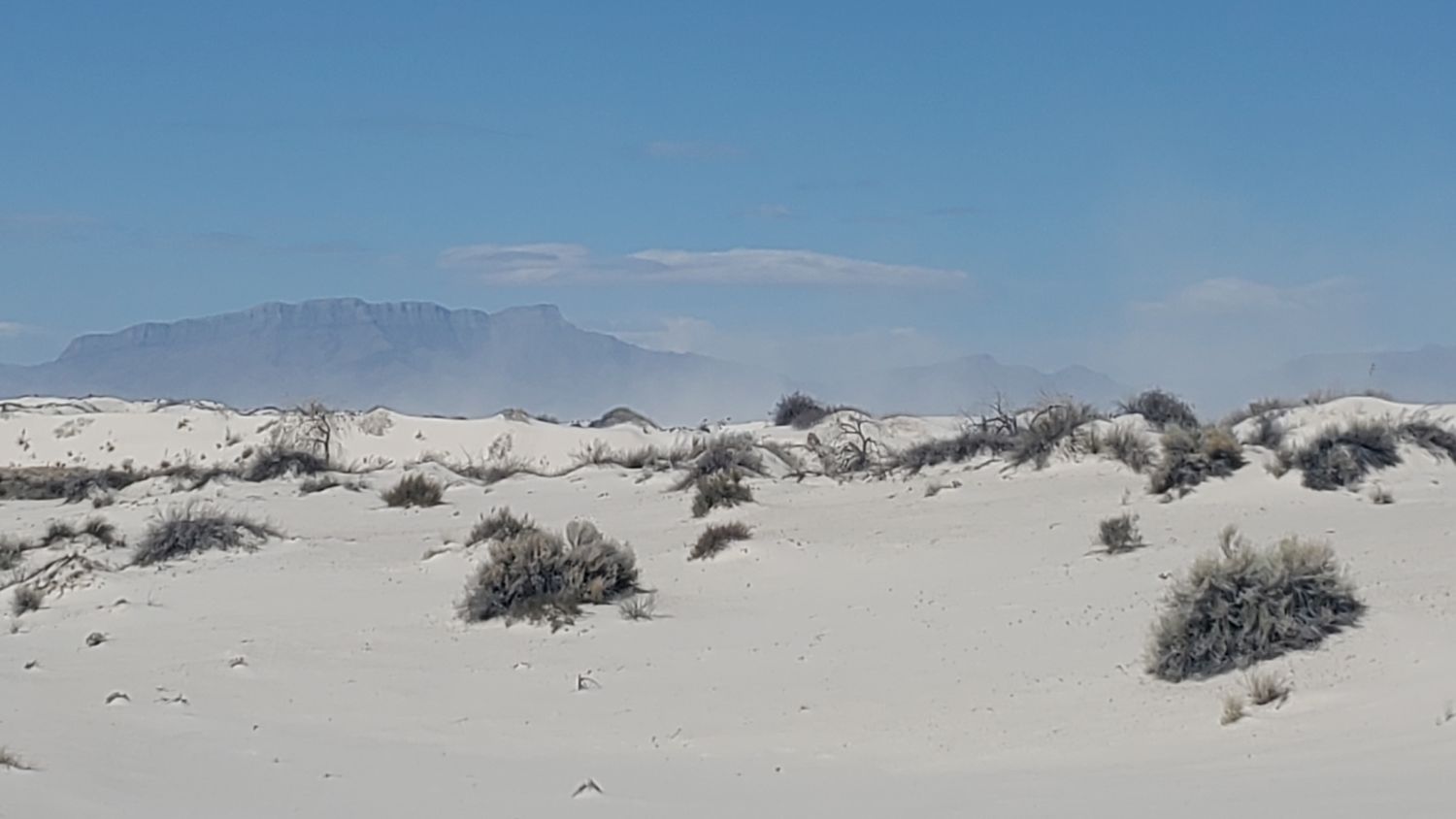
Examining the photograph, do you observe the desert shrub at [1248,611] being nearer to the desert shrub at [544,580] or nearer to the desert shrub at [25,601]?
the desert shrub at [544,580]

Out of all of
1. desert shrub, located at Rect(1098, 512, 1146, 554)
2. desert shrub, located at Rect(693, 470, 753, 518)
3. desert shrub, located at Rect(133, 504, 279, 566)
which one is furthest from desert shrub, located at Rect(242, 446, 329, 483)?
desert shrub, located at Rect(1098, 512, 1146, 554)

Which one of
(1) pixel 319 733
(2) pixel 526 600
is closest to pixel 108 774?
(1) pixel 319 733

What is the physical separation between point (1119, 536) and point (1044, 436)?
5994mm

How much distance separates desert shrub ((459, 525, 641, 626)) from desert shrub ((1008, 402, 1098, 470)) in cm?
728

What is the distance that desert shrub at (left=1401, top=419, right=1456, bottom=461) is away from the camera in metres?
19.4

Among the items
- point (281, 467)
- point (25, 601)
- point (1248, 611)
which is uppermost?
point (281, 467)

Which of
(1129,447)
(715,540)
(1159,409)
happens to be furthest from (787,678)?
(1159,409)

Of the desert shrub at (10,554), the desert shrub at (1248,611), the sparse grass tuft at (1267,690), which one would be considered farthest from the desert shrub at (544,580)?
the sparse grass tuft at (1267,690)

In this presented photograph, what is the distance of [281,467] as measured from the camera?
1139 inches

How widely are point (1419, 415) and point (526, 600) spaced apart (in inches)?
575

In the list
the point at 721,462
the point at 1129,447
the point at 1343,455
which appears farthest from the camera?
the point at 721,462

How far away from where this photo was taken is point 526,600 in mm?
15031

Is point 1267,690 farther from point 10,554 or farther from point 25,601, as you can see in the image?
point 10,554

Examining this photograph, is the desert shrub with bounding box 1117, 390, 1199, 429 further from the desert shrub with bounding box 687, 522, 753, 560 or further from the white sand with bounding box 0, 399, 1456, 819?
the desert shrub with bounding box 687, 522, 753, 560
